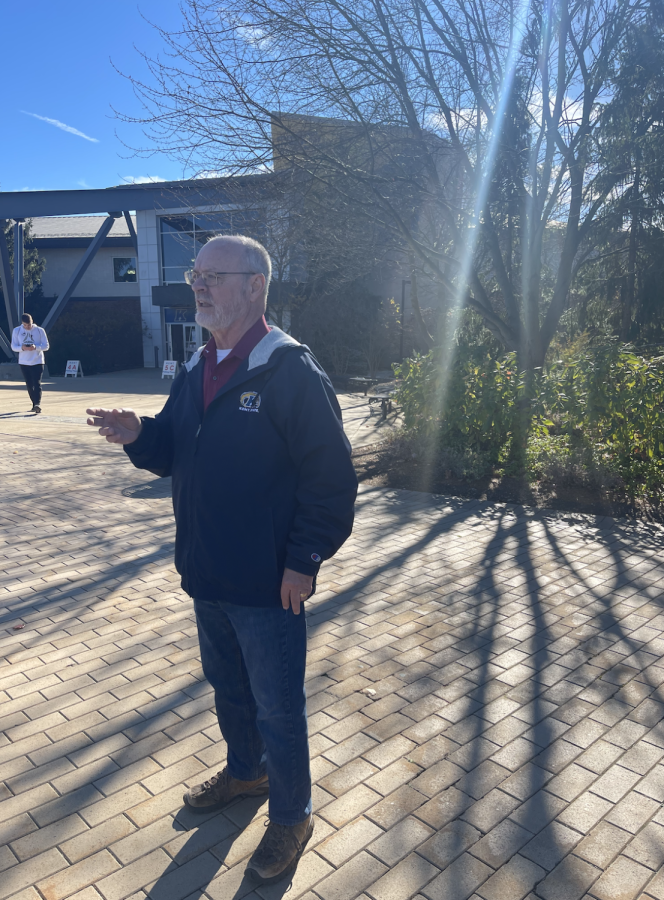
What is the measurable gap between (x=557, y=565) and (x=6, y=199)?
26852 mm

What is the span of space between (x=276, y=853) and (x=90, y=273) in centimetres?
3720

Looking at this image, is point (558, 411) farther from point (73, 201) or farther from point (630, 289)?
point (73, 201)

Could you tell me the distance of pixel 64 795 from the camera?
8.90 ft

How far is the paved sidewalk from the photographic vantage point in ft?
7.71

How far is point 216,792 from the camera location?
8.59ft

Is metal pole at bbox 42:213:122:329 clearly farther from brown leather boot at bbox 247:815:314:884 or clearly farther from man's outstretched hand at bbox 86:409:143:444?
brown leather boot at bbox 247:815:314:884

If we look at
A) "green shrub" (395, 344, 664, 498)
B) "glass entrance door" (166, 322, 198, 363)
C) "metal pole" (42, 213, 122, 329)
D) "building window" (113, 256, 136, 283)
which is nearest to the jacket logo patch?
"green shrub" (395, 344, 664, 498)

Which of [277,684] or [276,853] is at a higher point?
[277,684]

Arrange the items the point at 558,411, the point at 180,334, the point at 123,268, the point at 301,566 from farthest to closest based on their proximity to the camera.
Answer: the point at 123,268 → the point at 180,334 → the point at 558,411 → the point at 301,566

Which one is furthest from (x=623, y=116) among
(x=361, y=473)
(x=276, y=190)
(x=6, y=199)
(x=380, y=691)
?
(x=6, y=199)

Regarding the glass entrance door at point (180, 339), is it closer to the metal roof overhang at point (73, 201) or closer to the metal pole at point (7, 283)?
the metal roof overhang at point (73, 201)

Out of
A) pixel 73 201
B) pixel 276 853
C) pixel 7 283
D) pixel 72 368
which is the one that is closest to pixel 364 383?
pixel 72 368

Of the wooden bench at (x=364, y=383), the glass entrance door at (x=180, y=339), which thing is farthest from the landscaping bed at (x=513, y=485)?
the glass entrance door at (x=180, y=339)

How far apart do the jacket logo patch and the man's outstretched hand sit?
0.45 m
